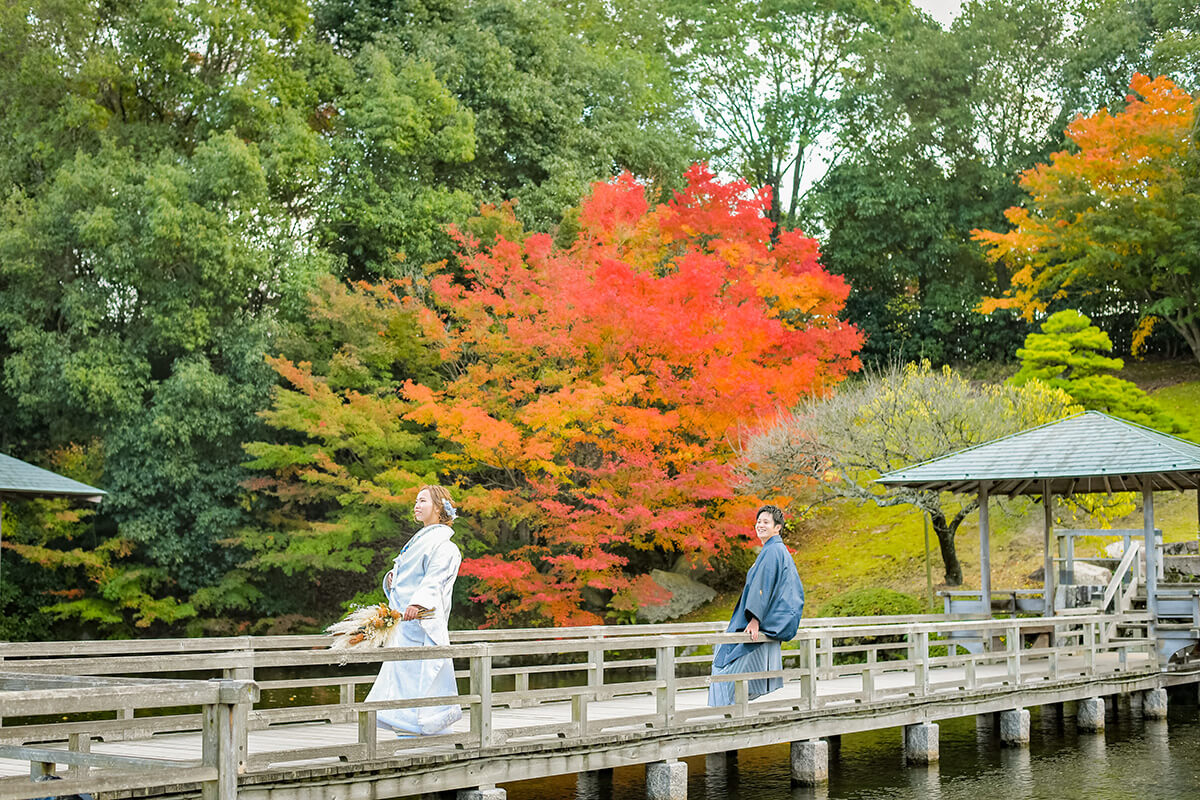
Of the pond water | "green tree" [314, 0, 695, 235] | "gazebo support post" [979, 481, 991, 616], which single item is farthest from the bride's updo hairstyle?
"green tree" [314, 0, 695, 235]

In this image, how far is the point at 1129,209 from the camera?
2736cm

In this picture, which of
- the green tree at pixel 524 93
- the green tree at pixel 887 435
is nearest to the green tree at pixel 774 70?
the green tree at pixel 524 93

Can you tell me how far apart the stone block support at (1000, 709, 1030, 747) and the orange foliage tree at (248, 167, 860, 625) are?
7.80 metres

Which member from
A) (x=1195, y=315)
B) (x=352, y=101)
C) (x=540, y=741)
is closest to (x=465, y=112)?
(x=352, y=101)

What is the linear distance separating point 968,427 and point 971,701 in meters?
7.99

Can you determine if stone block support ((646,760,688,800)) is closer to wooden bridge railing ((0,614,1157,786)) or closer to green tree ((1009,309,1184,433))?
wooden bridge railing ((0,614,1157,786))

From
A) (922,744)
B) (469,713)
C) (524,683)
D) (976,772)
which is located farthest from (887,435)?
(469,713)

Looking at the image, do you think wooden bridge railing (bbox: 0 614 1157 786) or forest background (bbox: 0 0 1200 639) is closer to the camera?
wooden bridge railing (bbox: 0 614 1157 786)

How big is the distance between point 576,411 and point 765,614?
32.6ft

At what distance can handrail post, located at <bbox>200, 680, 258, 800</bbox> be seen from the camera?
19.2ft

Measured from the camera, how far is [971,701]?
1199 cm

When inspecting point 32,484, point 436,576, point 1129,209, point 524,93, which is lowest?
point 436,576

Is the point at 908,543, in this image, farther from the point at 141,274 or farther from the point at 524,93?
the point at 141,274

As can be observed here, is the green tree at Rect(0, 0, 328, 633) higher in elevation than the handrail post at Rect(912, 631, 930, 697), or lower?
higher
